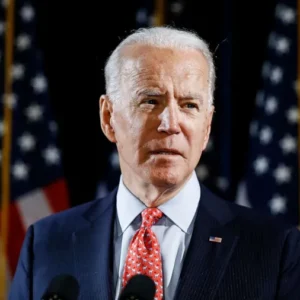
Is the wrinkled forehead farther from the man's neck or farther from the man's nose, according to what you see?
the man's neck

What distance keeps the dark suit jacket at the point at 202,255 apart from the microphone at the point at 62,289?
405 mm

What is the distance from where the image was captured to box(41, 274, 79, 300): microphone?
1.14m

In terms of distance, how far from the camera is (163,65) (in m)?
1.59

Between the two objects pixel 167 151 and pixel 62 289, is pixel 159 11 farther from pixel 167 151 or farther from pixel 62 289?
pixel 62 289

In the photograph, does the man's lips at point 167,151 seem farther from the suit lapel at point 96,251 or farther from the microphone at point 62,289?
the microphone at point 62,289

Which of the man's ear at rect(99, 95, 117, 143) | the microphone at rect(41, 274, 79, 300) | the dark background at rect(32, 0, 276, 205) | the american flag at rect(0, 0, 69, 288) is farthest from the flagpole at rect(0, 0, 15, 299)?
the microphone at rect(41, 274, 79, 300)

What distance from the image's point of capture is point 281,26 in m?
2.89

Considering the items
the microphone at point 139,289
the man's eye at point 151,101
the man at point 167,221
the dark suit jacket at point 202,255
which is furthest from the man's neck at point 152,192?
the microphone at point 139,289

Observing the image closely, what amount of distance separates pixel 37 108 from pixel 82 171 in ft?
1.27

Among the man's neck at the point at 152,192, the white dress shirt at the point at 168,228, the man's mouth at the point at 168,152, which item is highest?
the man's mouth at the point at 168,152

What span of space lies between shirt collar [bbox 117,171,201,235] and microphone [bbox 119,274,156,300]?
0.48m

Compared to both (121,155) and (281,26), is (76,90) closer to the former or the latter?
(281,26)

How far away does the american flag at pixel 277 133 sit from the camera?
2.84 meters

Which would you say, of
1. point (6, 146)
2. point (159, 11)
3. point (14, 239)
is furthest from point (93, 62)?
point (14, 239)
